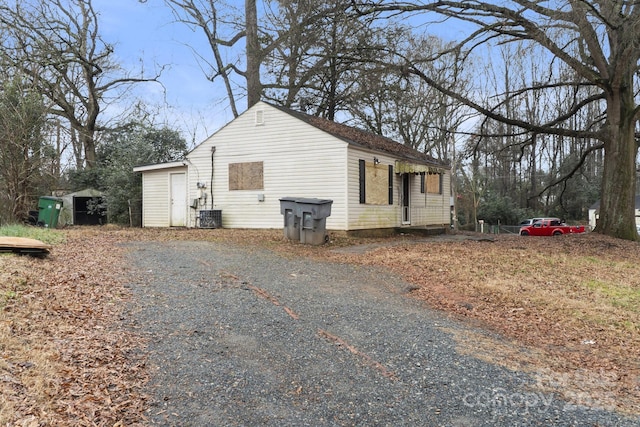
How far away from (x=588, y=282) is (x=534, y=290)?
138 centimetres

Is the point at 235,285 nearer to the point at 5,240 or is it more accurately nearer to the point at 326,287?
the point at 326,287

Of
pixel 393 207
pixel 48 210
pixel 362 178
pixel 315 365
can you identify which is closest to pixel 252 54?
pixel 362 178

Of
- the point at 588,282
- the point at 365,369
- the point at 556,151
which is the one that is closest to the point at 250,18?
the point at 588,282

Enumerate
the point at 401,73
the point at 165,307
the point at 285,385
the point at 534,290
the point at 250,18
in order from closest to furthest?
the point at 285,385 < the point at 165,307 < the point at 534,290 < the point at 401,73 < the point at 250,18

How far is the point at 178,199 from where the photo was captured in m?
16.5

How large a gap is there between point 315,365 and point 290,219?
7.96 m

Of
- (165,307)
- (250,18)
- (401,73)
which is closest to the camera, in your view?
(165,307)

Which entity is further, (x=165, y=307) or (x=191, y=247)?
(x=191, y=247)

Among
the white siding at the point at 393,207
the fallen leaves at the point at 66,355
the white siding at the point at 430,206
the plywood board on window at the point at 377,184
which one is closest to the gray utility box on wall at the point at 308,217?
the white siding at the point at 393,207

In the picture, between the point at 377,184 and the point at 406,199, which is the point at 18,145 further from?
the point at 406,199

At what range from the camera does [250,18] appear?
21297 millimetres

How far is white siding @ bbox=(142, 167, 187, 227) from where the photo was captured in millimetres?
16797

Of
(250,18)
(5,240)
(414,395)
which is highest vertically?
(250,18)

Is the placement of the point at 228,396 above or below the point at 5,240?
below
